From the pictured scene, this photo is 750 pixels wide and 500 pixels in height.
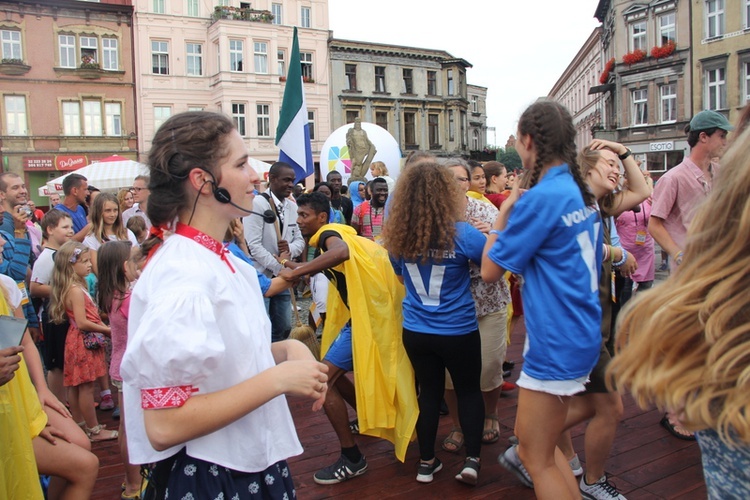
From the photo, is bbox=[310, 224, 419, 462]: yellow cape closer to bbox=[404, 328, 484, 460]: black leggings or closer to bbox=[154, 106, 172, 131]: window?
bbox=[404, 328, 484, 460]: black leggings

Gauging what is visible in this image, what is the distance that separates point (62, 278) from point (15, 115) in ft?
94.0

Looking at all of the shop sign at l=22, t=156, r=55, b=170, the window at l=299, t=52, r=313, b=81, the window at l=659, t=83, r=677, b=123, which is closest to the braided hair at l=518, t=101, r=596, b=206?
the window at l=659, t=83, r=677, b=123

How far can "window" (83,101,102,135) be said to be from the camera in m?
29.4

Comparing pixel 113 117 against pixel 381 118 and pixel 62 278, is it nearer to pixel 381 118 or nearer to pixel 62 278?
pixel 381 118

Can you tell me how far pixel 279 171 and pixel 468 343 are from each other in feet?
10.6

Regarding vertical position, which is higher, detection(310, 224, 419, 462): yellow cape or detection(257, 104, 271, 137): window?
detection(257, 104, 271, 137): window

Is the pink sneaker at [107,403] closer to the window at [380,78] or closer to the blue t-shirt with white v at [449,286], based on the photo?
the blue t-shirt with white v at [449,286]

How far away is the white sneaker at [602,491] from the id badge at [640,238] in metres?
3.46

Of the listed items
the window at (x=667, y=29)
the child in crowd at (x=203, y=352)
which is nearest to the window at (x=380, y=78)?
the window at (x=667, y=29)

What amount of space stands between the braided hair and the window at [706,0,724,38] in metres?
29.7

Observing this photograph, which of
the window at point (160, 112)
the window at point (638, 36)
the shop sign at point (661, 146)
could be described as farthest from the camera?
the window at point (160, 112)

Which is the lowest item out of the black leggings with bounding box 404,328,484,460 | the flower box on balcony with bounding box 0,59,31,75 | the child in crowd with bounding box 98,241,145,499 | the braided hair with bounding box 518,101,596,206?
the black leggings with bounding box 404,328,484,460

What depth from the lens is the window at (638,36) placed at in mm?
30297

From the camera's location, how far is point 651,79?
97.1 ft
